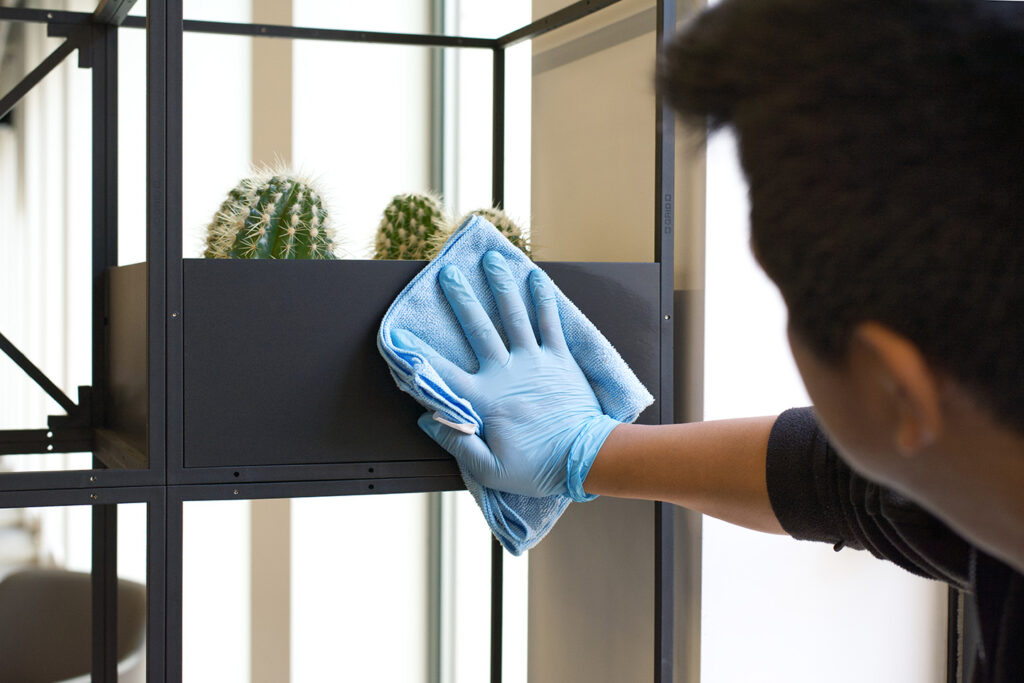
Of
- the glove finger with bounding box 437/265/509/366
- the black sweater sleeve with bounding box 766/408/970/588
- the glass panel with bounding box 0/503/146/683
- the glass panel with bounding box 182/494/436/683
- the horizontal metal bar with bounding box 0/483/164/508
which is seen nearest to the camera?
the black sweater sleeve with bounding box 766/408/970/588

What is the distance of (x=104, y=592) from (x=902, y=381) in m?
1.21

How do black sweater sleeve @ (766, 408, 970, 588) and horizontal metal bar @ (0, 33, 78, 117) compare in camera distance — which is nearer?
black sweater sleeve @ (766, 408, 970, 588)

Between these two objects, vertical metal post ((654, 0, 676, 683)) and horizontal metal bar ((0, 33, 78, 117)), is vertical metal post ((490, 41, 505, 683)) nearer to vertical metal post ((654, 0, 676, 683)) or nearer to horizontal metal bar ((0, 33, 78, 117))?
vertical metal post ((654, 0, 676, 683))

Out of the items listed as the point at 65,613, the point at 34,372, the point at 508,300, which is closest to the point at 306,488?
the point at 508,300

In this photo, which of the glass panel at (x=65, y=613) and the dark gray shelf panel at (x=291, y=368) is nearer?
the dark gray shelf panel at (x=291, y=368)

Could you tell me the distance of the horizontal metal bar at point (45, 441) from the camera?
1.16 metres

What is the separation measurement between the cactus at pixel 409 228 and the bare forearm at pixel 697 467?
290 millimetres

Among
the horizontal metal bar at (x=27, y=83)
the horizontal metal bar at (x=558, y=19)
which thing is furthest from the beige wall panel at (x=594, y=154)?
the horizontal metal bar at (x=27, y=83)

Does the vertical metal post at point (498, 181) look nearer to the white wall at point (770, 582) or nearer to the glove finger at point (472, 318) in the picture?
the white wall at point (770, 582)

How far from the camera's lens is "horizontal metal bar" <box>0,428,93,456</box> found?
1.16 meters

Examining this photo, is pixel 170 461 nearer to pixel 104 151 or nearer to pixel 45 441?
pixel 45 441

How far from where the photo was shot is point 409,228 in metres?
1.01

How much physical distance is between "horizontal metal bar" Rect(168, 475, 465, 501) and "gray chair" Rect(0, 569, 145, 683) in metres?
0.84

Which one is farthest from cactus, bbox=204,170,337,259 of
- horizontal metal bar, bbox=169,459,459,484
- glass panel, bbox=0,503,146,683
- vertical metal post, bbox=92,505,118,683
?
glass panel, bbox=0,503,146,683
